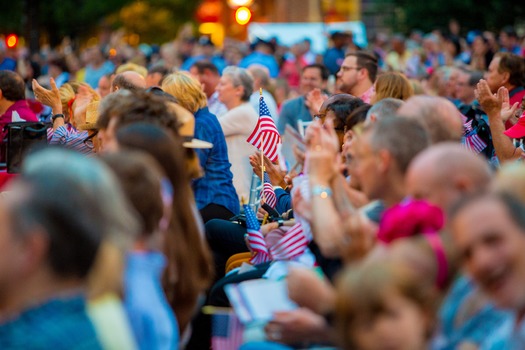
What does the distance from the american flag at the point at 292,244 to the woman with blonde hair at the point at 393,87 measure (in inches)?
124

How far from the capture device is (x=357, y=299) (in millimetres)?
3508

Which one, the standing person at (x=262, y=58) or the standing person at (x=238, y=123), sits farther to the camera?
the standing person at (x=262, y=58)

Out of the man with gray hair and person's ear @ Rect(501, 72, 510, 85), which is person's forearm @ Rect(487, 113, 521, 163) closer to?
person's ear @ Rect(501, 72, 510, 85)

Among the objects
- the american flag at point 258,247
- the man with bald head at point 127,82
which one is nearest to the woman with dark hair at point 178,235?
the american flag at point 258,247

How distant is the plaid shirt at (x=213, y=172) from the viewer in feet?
28.2

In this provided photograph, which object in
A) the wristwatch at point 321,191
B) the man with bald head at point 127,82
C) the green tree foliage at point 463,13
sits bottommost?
the wristwatch at point 321,191

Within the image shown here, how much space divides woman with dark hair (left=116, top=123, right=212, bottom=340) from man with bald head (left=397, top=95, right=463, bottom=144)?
1252 millimetres

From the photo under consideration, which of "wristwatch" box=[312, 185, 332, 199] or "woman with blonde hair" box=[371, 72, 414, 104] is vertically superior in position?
"woman with blonde hair" box=[371, 72, 414, 104]

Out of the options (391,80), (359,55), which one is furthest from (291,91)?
(391,80)

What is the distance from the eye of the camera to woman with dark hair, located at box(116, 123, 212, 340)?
491cm

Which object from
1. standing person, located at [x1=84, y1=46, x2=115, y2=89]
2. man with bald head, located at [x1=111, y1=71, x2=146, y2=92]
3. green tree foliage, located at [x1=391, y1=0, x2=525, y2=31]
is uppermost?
green tree foliage, located at [x1=391, y1=0, x2=525, y2=31]

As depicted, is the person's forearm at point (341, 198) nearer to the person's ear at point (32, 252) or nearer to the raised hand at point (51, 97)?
the person's ear at point (32, 252)

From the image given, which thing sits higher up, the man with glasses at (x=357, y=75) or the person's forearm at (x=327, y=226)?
the man with glasses at (x=357, y=75)

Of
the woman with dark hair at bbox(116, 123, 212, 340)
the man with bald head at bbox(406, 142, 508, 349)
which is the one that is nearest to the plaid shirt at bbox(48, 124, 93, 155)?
the woman with dark hair at bbox(116, 123, 212, 340)
